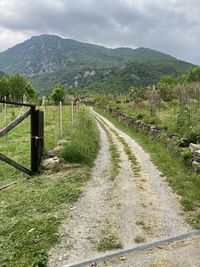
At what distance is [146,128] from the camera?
711 inches

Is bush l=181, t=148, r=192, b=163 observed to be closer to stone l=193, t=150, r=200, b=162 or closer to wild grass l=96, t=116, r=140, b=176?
stone l=193, t=150, r=200, b=162

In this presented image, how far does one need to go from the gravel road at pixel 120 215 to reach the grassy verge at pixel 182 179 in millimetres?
181

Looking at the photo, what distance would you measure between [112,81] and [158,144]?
398 ft

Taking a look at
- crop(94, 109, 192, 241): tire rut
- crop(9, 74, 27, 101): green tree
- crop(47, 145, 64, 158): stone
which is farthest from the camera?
crop(9, 74, 27, 101): green tree

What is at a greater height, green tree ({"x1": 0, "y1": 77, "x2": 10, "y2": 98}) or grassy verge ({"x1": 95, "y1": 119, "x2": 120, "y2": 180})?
green tree ({"x1": 0, "y1": 77, "x2": 10, "y2": 98})

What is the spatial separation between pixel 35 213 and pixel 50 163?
318 cm

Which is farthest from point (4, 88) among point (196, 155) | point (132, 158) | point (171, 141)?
point (196, 155)

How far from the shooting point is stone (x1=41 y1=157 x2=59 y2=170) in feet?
30.1

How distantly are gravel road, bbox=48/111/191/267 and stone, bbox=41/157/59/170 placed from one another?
1.12m

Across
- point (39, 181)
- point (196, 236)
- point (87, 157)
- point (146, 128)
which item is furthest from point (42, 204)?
point (146, 128)

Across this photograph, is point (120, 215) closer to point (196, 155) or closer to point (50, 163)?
point (50, 163)

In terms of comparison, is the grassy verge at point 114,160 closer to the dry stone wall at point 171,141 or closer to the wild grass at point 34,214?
the wild grass at point 34,214

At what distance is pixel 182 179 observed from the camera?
27.8 ft

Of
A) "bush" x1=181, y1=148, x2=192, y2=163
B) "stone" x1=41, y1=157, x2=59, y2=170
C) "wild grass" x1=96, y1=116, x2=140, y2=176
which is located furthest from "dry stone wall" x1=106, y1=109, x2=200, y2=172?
"stone" x1=41, y1=157, x2=59, y2=170
